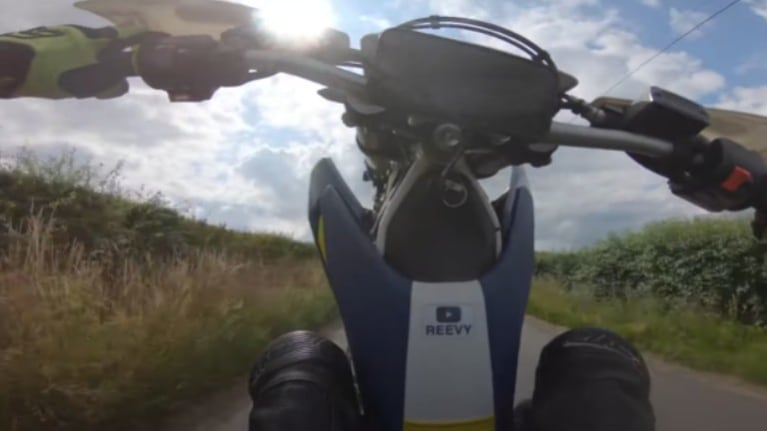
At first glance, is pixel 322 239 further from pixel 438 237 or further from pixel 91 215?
pixel 91 215

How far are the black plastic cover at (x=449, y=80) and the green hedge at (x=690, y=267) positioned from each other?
11.3 m

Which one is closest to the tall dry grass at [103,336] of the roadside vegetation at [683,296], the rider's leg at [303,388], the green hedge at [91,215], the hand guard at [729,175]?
the green hedge at [91,215]

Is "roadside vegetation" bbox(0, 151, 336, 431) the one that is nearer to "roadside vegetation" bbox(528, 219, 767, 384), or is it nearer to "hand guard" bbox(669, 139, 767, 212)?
"hand guard" bbox(669, 139, 767, 212)

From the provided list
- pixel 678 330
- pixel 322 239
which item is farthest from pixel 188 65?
pixel 678 330

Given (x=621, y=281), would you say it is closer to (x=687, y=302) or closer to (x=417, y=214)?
(x=687, y=302)

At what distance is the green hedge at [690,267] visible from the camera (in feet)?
48.3

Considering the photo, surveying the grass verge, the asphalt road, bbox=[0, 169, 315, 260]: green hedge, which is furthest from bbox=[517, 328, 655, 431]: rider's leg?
bbox=[0, 169, 315, 260]: green hedge

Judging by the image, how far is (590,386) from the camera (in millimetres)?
1235

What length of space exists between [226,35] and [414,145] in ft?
1.30

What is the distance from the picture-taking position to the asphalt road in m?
4.30

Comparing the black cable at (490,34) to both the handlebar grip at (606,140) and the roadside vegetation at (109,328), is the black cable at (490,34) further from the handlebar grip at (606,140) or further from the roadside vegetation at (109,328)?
the roadside vegetation at (109,328)

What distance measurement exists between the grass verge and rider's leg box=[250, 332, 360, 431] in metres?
5.28

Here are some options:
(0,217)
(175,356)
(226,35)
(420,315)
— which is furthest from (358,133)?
(0,217)

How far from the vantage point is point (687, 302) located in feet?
53.3
